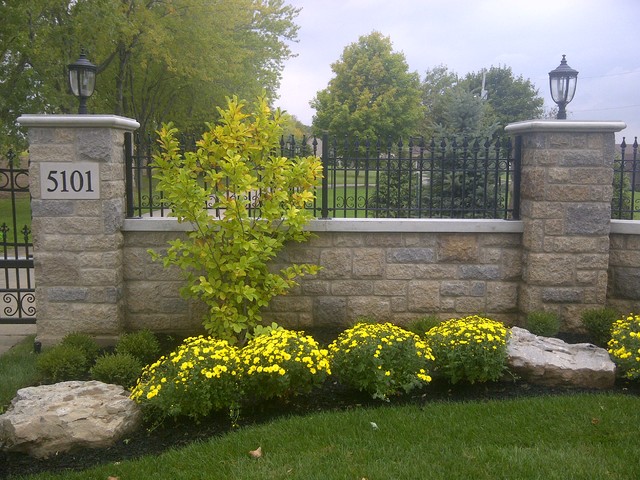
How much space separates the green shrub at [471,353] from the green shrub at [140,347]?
2.57 meters

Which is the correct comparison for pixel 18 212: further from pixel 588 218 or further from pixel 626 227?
pixel 626 227

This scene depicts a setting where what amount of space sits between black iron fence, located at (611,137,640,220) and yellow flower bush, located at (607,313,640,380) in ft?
4.50

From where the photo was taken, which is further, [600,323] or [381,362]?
[600,323]

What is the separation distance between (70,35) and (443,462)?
15800mm

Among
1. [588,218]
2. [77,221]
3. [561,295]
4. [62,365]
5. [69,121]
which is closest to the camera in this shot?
[62,365]

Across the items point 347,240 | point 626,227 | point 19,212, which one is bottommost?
point 19,212

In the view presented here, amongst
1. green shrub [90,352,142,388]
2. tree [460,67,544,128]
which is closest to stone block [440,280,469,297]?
green shrub [90,352,142,388]

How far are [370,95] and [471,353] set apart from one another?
29540 mm

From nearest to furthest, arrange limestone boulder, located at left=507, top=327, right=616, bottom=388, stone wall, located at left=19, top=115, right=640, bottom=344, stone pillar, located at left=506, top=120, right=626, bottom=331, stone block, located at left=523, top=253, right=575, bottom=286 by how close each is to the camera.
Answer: limestone boulder, located at left=507, top=327, right=616, bottom=388 → stone wall, located at left=19, top=115, right=640, bottom=344 → stone pillar, located at left=506, top=120, right=626, bottom=331 → stone block, located at left=523, top=253, right=575, bottom=286

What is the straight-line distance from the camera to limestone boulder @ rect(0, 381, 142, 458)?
402 centimetres

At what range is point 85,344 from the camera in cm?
572

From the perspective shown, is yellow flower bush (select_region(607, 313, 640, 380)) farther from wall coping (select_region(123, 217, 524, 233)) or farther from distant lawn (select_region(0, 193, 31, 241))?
distant lawn (select_region(0, 193, 31, 241))

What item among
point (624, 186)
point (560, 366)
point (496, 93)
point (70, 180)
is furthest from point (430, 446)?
point (496, 93)

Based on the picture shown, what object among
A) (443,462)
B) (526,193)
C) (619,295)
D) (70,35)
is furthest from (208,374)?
(70,35)
